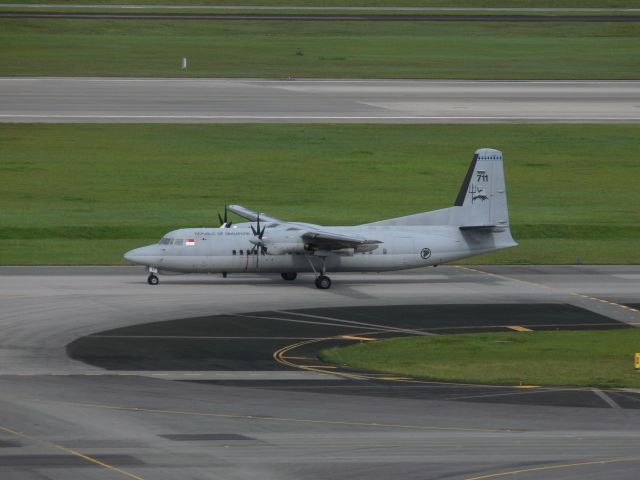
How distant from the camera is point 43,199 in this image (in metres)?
78.3

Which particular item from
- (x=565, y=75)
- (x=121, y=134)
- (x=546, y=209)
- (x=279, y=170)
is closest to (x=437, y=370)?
(x=546, y=209)

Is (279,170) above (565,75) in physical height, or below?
below

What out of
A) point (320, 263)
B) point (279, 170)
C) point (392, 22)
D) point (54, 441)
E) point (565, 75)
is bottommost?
point (54, 441)

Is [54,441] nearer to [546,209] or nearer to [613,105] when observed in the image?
[546,209]

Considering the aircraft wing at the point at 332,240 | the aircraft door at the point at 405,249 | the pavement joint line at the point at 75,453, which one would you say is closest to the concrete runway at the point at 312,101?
the aircraft door at the point at 405,249

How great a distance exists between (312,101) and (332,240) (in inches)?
1906

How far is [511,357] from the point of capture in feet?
138

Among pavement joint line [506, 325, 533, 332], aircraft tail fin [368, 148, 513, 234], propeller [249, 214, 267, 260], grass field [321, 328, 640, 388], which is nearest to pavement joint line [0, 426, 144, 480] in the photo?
grass field [321, 328, 640, 388]

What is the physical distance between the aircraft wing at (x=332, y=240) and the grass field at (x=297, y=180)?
11429 millimetres

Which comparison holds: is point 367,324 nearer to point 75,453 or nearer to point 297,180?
point 75,453

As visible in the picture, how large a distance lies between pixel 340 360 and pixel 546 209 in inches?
1547

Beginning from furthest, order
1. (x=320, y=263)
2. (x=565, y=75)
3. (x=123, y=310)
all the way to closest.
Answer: (x=565, y=75)
(x=320, y=263)
(x=123, y=310)

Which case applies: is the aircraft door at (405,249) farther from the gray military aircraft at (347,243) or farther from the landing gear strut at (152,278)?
the landing gear strut at (152,278)

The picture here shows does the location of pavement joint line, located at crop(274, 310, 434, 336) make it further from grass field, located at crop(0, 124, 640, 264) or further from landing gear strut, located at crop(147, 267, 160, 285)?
grass field, located at crop(0, 124, 640, 264)
